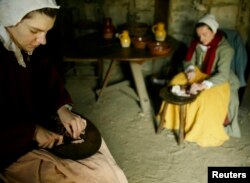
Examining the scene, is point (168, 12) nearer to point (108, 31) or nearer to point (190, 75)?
point (108, 31)

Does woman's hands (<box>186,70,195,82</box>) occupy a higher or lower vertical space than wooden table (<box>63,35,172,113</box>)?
lower

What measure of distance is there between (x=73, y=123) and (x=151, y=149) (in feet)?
5.20

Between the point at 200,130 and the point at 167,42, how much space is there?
3.59 feet

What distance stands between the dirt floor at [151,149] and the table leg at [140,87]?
0.12 m

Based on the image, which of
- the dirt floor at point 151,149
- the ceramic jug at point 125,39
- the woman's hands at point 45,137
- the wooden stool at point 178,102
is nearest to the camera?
the woman's hands at point 45,137

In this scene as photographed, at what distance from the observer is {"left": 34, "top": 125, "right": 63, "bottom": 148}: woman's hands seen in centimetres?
169

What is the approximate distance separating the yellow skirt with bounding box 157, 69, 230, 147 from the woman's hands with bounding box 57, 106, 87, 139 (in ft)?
5.42

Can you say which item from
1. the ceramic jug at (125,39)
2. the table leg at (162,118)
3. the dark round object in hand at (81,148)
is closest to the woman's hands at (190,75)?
the table leg at (162,118)

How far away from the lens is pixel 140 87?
12.6 ft

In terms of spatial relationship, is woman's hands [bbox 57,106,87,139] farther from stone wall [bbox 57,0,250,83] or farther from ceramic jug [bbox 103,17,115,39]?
stone wall [bbox 57,0,250,83]

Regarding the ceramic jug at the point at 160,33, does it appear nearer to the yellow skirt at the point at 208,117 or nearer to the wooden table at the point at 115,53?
the wooden table at the point at 115,53

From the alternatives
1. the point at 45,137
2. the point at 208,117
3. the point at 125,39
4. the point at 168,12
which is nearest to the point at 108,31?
the point at 125,39

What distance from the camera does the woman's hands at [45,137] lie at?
169cm

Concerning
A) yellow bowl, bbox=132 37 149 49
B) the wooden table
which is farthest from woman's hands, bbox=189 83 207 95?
yellow bowl, bbox=132 37 149 49
